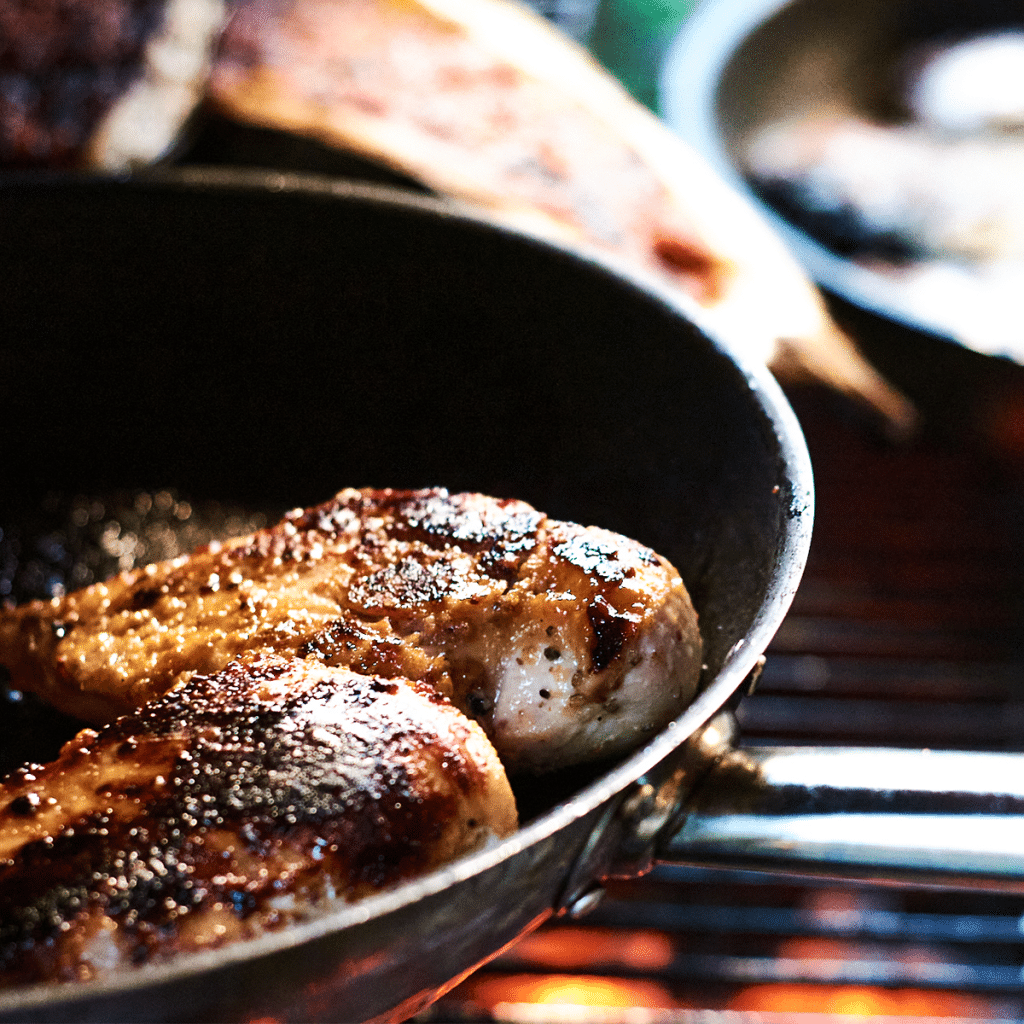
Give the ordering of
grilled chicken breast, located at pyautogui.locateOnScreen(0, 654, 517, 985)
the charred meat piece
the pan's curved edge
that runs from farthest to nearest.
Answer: the charred meat piece, grilled chicken breast, located at pyautogui.locateOnScreen(0, 654, 517, 985), the pan's curved edge

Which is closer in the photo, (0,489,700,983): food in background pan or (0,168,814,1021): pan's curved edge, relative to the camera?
(0,168,814,1021): pan's curved edge

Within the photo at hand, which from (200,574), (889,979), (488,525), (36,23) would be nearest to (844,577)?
(889,979)

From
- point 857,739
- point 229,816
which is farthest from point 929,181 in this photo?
point 229,816

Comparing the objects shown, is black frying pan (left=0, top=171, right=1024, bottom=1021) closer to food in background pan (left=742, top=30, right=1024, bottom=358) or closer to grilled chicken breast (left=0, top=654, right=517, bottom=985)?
grilled chicken breast (left=0, top=654, right=517, bottom=985)

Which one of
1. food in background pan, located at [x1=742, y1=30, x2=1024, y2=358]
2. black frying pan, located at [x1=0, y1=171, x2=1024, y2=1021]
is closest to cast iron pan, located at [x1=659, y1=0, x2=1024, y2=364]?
food in background pan, located at [x1=742, y1=30, x2=1024, y2=358]

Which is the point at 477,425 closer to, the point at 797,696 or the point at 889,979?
the point at 797,696

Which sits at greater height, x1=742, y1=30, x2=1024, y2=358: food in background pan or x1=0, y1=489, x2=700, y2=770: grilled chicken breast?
x1=742, y1=30, x2=1024, y2=358: food in background pan

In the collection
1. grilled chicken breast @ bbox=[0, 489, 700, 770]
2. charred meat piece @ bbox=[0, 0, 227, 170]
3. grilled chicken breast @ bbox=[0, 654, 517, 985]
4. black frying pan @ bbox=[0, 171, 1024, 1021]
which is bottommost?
grilled chicken breast @ bbox=[0, 654, 517, 985]
